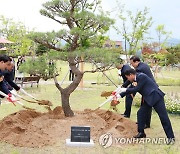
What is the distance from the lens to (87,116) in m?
8.58

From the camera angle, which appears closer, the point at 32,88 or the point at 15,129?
the point at 15,129

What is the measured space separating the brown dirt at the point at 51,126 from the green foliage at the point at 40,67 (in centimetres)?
103

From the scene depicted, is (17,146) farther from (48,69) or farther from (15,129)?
(48,69)

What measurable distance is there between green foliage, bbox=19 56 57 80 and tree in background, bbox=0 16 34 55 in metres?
20.0

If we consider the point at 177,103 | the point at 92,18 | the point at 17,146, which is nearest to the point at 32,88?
the point at 177,103

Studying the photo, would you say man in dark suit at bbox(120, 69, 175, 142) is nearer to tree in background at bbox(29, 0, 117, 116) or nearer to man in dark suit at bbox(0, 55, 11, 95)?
tree in background at bbox(29, 0, 117, 116)

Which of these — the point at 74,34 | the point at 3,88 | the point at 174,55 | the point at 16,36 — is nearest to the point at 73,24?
the point at 74,34

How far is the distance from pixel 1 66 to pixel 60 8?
214 centimetres

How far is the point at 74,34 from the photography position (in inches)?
313

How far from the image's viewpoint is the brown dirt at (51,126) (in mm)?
6926

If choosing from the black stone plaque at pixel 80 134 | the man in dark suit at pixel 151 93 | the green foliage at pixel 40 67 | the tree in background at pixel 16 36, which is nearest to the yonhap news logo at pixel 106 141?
the black stone plaque at pixel 80 134

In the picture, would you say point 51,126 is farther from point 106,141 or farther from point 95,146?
point 106,141

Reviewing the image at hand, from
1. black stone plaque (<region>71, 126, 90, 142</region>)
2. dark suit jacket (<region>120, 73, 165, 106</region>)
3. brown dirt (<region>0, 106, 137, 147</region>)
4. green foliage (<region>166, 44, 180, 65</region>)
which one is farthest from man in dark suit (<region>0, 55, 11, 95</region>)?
green foliage (<region>166, 44, 180, 65</region>)

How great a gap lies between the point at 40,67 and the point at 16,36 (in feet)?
81.0
